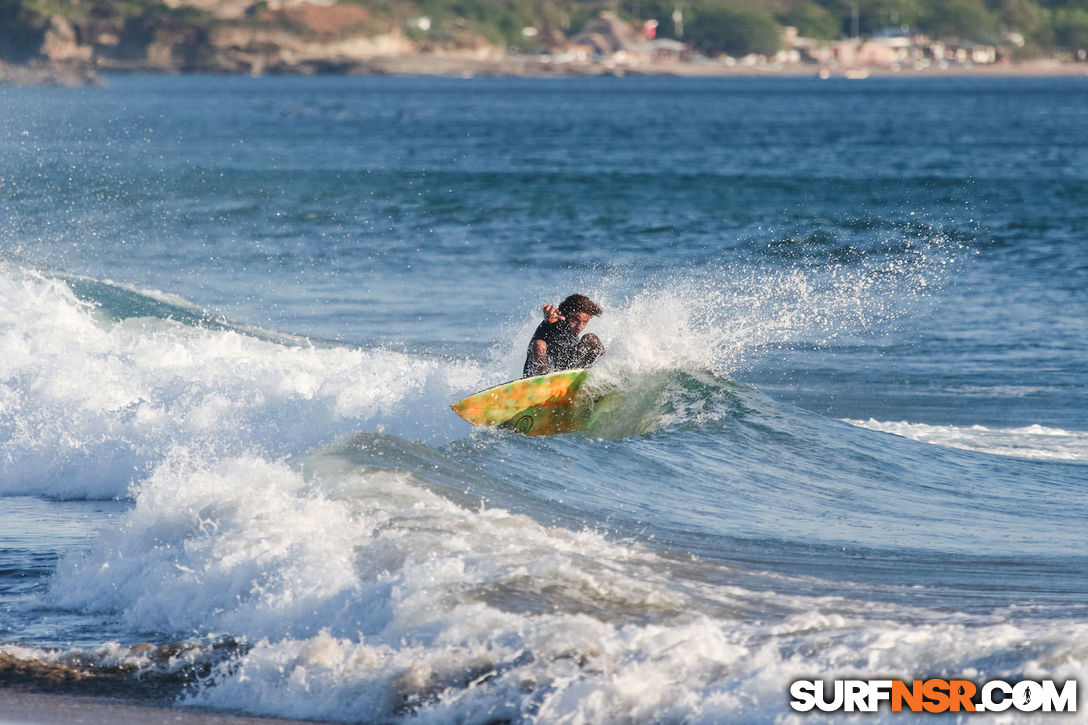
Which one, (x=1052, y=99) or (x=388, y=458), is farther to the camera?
(x=1052, y=99)

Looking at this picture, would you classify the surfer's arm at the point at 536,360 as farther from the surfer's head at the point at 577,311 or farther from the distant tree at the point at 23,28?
the distant tree at the point at 23,28

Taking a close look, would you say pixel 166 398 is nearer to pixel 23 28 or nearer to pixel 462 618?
pixel 462 618

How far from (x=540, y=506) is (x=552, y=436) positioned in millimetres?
2479

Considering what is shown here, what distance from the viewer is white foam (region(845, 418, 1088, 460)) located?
13742 millimetres

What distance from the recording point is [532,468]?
37.8 feet

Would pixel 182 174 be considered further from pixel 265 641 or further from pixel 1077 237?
pixel 265 641

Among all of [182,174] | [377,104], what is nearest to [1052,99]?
[377,104]

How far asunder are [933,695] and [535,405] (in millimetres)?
6488

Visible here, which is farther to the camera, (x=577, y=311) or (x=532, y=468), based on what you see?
(x=577, y=311)

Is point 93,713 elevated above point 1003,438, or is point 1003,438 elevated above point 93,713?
point 93,713

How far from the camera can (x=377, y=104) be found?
120062 mm

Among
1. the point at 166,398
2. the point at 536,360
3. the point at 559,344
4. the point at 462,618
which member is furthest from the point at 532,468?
the point at 166,398

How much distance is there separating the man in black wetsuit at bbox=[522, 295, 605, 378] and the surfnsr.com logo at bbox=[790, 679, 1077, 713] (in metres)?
6.58

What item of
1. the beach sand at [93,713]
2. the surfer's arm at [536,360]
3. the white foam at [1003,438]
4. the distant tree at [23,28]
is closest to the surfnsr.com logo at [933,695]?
the beach sand at [93,713]
